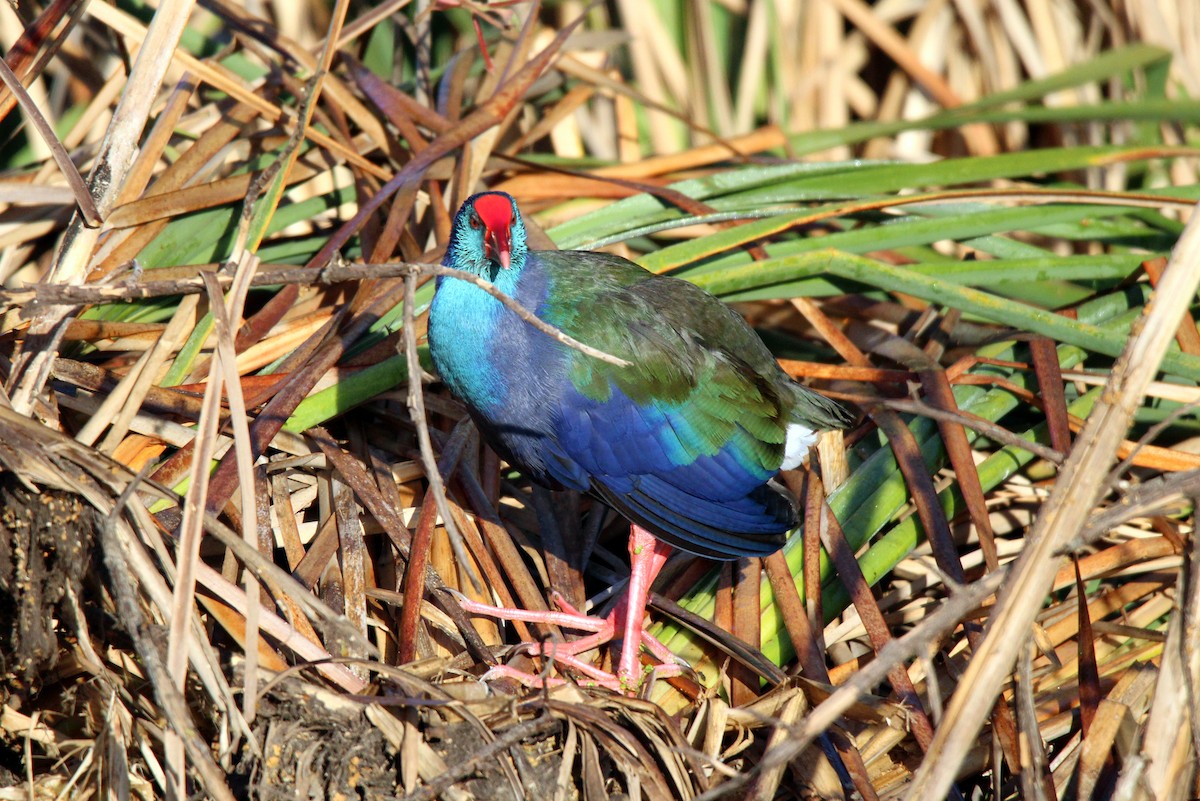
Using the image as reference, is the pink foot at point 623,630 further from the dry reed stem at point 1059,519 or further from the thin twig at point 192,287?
the dry reed stem at point 1059,519

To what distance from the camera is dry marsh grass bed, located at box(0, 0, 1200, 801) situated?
1747mm

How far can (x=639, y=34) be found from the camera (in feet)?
13.2

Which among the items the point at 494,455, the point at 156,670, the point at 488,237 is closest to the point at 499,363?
the point at 488,237

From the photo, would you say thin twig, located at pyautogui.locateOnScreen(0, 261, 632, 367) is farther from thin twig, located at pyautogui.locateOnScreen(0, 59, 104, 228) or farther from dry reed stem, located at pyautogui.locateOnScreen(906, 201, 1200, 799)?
dry reed stem, located at pyautogui.locateOnScreen(906, 201, 1200, 799)

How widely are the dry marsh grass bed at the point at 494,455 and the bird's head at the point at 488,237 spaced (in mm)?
243

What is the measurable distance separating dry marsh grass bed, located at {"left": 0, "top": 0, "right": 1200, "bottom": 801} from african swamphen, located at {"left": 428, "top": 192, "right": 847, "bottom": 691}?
0.17 m

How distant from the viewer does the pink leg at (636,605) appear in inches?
92.0

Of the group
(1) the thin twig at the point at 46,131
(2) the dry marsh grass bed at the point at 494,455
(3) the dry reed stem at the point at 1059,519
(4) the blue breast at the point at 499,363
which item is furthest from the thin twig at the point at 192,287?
(3) the dry reed stem at the point at 1059,519

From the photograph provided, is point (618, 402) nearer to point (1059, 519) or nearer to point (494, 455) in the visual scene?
point (494, 455)

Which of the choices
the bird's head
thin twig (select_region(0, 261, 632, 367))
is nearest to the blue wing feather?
the bird's head

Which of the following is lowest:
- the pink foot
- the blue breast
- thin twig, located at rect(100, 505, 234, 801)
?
the pink foot

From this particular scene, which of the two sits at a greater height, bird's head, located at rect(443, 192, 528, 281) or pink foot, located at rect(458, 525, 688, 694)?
bird's head, located at rect(443, 192, 528, 281)

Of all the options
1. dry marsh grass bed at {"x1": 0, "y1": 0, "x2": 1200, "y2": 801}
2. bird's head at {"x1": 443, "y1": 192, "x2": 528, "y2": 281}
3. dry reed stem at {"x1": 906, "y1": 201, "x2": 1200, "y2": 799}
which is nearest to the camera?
dry reed stem at {"x1": 906, "y1": 201, "x2": 1200, "y2": 799}

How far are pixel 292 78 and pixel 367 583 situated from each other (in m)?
1.56
